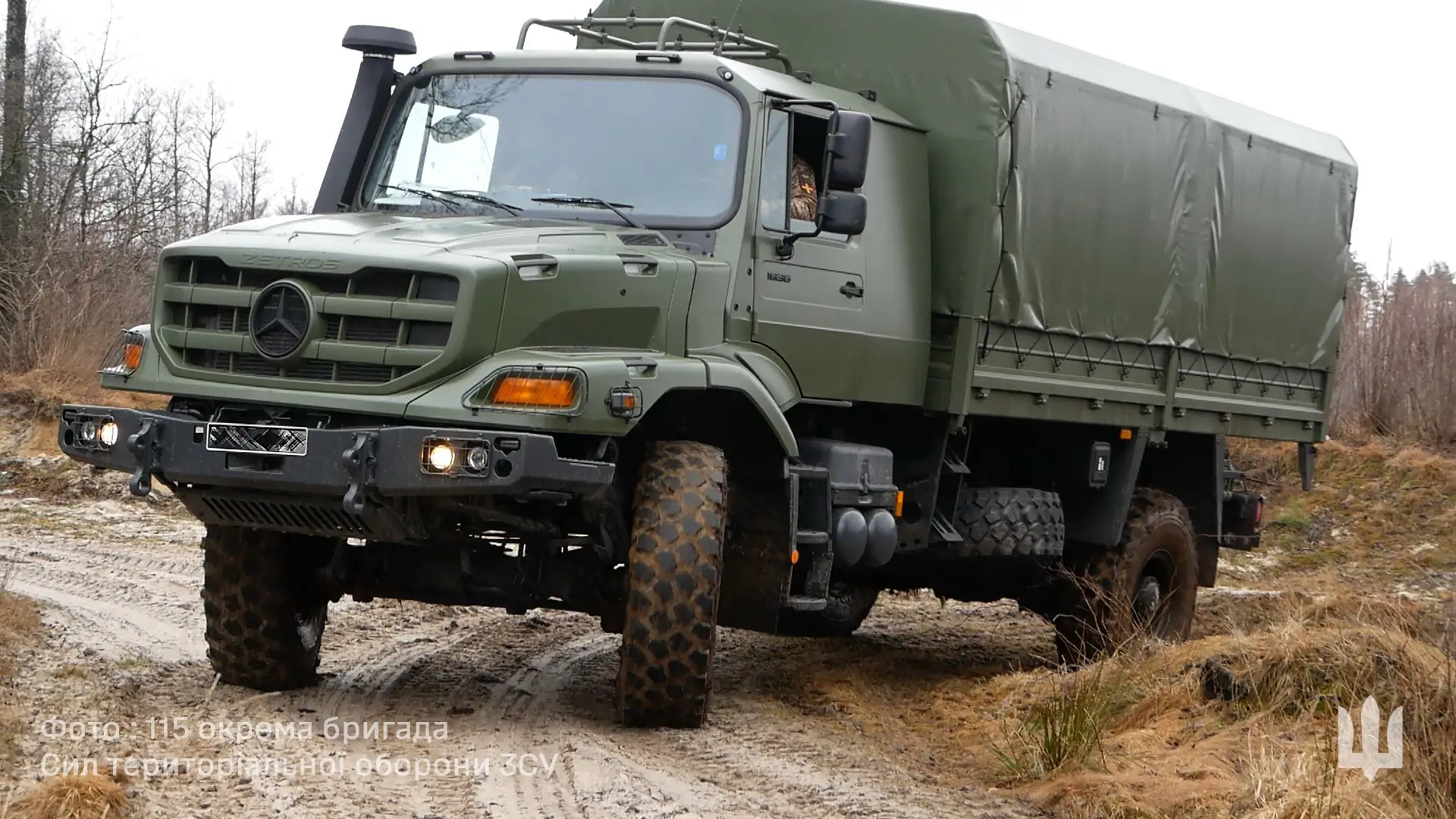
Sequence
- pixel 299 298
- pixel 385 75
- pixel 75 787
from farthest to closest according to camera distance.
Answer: pixel 385 75 < pixel 299 298 < pixel 75 787

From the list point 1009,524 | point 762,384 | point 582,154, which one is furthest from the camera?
point 1009,524

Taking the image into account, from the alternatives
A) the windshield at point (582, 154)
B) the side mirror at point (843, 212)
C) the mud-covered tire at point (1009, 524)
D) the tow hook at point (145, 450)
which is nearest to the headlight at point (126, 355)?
the tow hook at point (145, 450)

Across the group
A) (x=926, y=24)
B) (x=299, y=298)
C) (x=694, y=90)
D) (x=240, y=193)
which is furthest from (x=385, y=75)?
(x=240, y=193)

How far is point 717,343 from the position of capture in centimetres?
771

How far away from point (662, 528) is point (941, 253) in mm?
3189

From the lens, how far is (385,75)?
8734 millimetres

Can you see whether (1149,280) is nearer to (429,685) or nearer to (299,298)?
(429,685)

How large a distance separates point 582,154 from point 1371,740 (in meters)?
4.14

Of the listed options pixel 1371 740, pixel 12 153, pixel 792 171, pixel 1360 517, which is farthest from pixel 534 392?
pixel 12 153

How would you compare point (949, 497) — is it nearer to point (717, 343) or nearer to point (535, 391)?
point (717, 343)

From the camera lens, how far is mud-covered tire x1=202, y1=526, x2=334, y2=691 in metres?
7.57

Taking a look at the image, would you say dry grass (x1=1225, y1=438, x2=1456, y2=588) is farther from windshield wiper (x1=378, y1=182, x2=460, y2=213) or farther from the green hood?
the green hood

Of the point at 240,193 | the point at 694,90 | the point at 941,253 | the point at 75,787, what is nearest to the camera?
the point at 75,787

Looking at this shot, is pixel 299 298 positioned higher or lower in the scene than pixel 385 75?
lower
